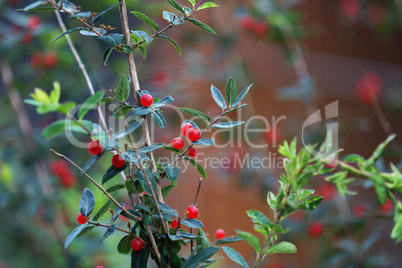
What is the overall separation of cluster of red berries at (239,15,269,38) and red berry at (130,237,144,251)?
1155mm

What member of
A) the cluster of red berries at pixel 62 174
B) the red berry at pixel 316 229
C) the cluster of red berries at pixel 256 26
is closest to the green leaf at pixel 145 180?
the red berry at pixel 316 229

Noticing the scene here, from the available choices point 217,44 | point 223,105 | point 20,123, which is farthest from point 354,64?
point 223,105

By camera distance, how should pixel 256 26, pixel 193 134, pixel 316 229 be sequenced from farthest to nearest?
pixel 256 26 → pixel 316 229 → pixel 193 134

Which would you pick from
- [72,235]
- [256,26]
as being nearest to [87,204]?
[72,235]

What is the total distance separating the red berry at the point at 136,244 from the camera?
442 mm

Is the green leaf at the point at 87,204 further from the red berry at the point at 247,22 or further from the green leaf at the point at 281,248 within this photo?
the red berry at the point at 247,22

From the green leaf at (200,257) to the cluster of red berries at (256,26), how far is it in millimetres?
1146

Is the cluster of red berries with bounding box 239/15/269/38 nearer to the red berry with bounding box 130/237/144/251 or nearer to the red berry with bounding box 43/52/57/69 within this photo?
the red berry with bounding box 43/52/57/69

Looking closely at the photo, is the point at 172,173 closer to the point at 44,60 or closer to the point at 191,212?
the point at 191,212

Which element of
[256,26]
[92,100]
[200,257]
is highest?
[256,26]

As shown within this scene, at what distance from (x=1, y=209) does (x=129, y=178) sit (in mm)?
999

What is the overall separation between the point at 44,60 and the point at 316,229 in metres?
0.94

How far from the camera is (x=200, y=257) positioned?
439mm

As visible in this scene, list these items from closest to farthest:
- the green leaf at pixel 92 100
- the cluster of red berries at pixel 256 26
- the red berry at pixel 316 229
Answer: the green leaf at pixel 92 100
the red berry at pixel 316 229
the cluster of red berries at pixel 256 26
